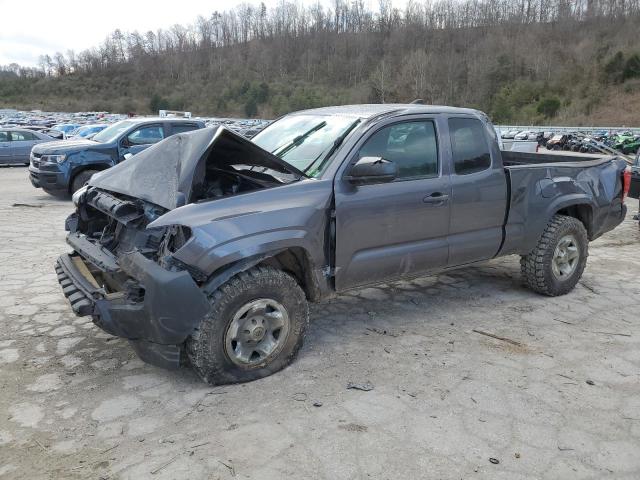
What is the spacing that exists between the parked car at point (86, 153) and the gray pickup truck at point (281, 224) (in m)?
7.29

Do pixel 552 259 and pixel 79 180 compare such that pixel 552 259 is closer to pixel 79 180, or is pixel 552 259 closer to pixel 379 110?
pixel 379 110

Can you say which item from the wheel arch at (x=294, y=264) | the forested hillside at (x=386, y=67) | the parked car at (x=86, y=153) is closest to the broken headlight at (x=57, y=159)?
the parked car at (x=86, y=153)

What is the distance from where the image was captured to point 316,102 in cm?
9300

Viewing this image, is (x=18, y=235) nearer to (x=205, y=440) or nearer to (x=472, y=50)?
(x=205, y=440)

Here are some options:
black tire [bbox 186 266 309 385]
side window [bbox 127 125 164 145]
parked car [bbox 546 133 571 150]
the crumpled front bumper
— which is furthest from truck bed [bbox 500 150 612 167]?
parked car [bbox 546 133 571 150]

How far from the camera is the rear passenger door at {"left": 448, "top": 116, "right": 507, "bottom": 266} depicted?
4.61 m

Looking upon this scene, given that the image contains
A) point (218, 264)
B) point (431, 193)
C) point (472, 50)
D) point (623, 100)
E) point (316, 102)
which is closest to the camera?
point (218, 264)

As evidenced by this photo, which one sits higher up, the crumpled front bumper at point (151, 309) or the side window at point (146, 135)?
the side window at point (146, 135)

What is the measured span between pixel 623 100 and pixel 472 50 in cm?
3795

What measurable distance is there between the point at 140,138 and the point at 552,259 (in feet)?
30.1

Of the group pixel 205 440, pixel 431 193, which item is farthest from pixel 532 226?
pixel 205 440

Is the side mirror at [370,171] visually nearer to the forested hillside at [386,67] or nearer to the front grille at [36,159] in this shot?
the front grille at [36,159]

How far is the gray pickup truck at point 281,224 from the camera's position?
336cm

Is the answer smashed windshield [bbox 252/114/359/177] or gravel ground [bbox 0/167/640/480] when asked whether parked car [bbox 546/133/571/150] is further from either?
smashed windshield [bbox 252/114/359/177]
